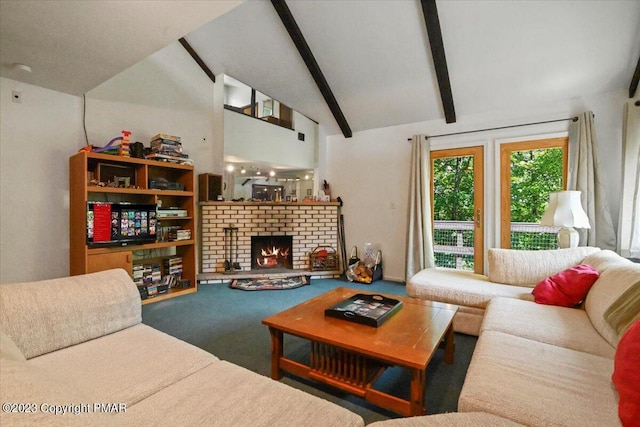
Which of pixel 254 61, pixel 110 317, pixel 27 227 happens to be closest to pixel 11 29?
pixel 27 227

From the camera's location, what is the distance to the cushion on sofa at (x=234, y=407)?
92 cm

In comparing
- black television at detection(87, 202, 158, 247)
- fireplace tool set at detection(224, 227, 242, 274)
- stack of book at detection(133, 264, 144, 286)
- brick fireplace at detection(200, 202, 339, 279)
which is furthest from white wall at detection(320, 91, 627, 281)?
stack of book at detection(133, 264, 144, 286)

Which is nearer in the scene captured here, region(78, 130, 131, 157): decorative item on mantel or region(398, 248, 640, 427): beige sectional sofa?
region(398, 248, 640, 427): beige sectional sofa

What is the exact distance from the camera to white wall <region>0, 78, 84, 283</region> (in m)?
2.76

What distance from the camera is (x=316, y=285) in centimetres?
421

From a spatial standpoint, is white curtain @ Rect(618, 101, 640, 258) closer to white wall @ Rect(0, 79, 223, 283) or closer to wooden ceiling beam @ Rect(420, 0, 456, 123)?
wooden ceiling beam @ Rect(420, 0, 456, 123)

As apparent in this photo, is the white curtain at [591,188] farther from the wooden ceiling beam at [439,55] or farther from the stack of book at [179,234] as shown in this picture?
the stack of book at [179,234]

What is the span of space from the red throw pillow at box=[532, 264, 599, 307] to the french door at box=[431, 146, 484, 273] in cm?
176

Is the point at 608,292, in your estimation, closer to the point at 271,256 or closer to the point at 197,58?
the point at 271,256

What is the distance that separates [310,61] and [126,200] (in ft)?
9.61

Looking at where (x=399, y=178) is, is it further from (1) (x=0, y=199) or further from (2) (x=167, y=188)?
(1) (x=0, y=199)

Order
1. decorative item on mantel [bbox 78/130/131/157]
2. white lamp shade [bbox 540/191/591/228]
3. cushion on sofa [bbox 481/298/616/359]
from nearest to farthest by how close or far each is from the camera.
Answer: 1. cushion on sofa [bbox 481/298/616/359]
2. white lamp shade [bbox 540/191/591/228]
3. decorative item on mantel [bbox 78/130/131/157]

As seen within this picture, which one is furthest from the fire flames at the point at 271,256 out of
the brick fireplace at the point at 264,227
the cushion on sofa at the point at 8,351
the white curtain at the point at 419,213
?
the cushion on sofa at the point at 8,351

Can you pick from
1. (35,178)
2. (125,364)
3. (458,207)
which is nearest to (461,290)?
(458,207)
